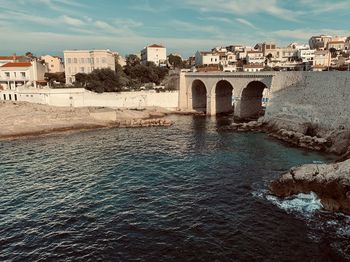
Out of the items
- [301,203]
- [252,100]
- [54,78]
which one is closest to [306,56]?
[252,100]

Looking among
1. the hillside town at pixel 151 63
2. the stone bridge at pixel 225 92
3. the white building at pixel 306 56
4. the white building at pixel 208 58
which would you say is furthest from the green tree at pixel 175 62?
the stone bridge at pixel 225 92

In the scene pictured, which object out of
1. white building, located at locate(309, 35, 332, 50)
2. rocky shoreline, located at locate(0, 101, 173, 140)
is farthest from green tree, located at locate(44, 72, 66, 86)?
white building, located at locate(309, 35, 332, 50)

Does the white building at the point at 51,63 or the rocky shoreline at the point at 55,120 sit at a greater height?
the white building at the point at 51,63

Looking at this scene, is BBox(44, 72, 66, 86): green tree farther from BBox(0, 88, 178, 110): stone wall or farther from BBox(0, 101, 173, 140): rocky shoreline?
BBox(0, 101, 173, 140): rocky shoreline

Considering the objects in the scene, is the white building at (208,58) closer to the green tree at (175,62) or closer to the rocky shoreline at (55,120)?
the green tree at (175,62)

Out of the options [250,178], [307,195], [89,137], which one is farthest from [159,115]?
[307,195]

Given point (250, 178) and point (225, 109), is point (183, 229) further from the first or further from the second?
point (225, 109)

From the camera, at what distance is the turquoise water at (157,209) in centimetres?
1844

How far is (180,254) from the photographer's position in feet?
59.0

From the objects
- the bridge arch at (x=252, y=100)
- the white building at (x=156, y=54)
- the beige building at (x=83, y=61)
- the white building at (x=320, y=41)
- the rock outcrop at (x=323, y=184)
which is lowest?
the rock outcrop at (x=323, y=184)

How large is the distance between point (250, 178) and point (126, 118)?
127 feet

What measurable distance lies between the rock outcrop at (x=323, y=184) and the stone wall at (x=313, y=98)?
18784 millimetres

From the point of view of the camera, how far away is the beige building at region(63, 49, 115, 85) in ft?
288

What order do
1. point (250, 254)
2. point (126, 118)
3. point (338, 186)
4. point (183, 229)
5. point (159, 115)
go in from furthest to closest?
point (159, 115)
point (126, 118)
point (338, 186)
point (183, 229)
point (250, 254)
